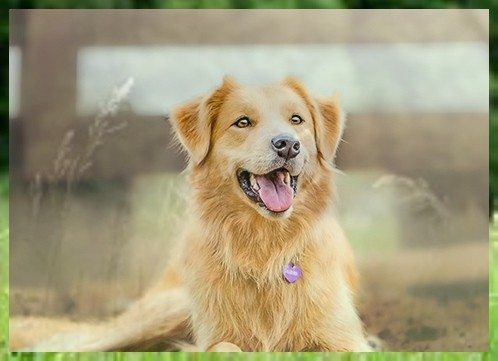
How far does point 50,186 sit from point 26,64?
0.42 meters

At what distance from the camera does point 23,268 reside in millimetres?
2701

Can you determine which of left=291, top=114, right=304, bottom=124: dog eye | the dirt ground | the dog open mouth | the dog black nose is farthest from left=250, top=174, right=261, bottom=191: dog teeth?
the dirt ground

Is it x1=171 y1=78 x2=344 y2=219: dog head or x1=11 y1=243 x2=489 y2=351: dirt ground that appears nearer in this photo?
x1=171 y1=78 x2=344 y2=219: dog head

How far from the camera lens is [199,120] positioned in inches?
103

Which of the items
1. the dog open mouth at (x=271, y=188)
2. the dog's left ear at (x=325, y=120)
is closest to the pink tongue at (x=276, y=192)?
the dog open mouth at (x=271, y=188)

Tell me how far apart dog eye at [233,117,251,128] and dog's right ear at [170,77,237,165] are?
8cm

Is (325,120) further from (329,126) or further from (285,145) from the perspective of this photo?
(285,145)

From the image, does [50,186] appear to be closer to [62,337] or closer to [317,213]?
[62,337]

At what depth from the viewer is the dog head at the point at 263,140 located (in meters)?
2.55

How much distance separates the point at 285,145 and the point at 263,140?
7 cm

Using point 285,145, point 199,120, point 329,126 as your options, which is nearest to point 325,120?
point 329,126

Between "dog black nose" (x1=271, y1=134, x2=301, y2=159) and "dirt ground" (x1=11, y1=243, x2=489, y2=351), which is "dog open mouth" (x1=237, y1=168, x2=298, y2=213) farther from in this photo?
"dirt ground" (x1=11, y1=243, x2=489, y2=351)

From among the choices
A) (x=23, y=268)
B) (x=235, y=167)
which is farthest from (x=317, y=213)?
(x=23, y=268)

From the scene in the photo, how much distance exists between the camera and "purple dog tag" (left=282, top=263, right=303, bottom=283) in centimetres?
264
